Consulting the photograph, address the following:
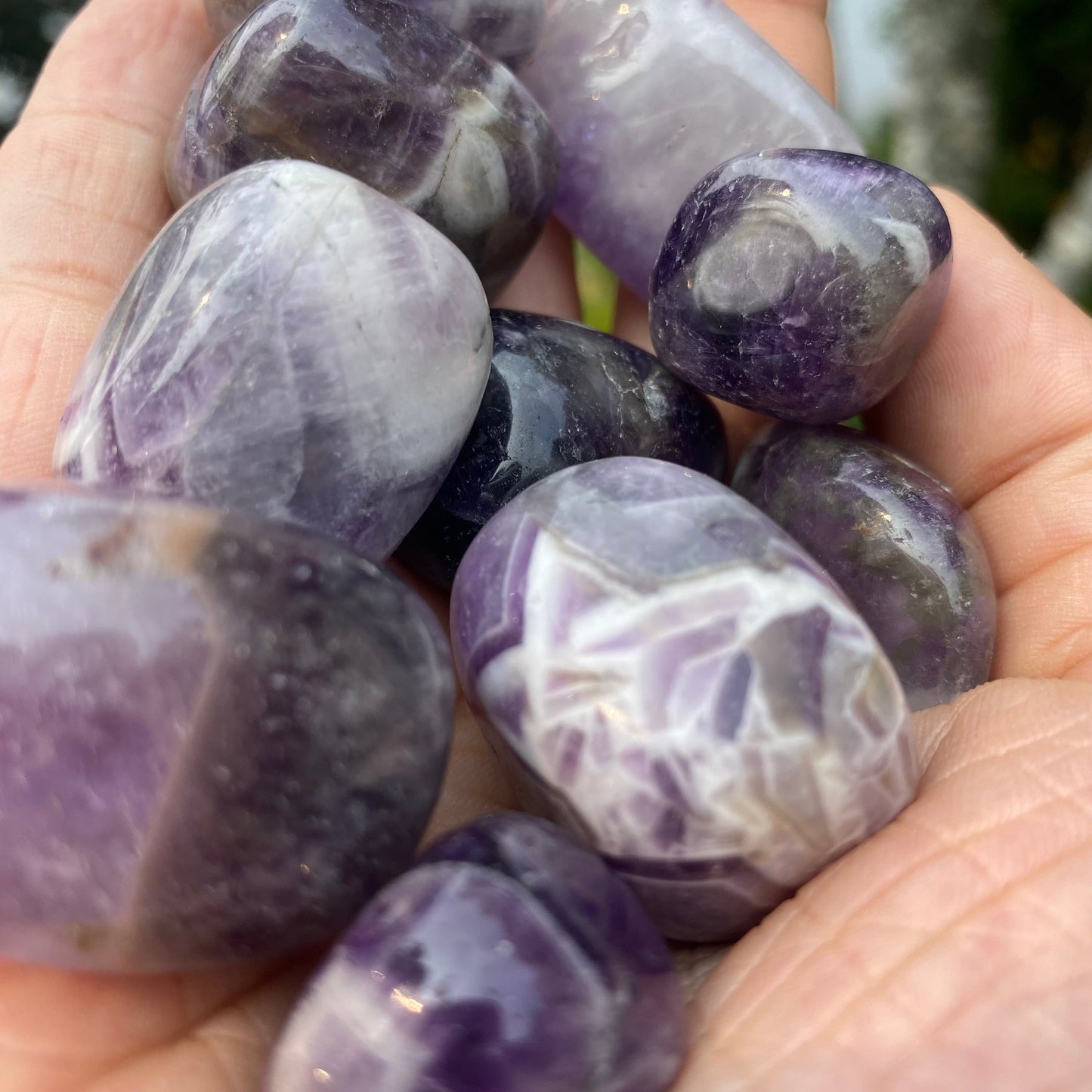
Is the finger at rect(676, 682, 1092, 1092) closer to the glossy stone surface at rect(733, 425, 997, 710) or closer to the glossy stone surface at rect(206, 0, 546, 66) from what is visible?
the glossy stone surface at rect(733, 425, 997, 710)

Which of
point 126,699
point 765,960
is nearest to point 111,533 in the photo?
point 126,699

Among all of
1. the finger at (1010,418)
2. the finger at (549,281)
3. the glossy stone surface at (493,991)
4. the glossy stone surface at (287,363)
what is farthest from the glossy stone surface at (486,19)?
the glossy stone surface at (493,991)

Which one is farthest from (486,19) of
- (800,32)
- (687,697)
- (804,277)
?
(687,697)

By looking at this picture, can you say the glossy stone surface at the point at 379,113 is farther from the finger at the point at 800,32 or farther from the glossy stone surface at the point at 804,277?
the finger at the point at 800,32

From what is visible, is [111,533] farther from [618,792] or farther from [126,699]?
[618,792]

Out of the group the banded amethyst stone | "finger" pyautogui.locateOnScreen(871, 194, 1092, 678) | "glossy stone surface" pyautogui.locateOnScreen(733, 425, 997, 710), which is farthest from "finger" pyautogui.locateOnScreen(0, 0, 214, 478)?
"finger" pyautogui.locateOnScreen(871, 194, 1092, 678)
